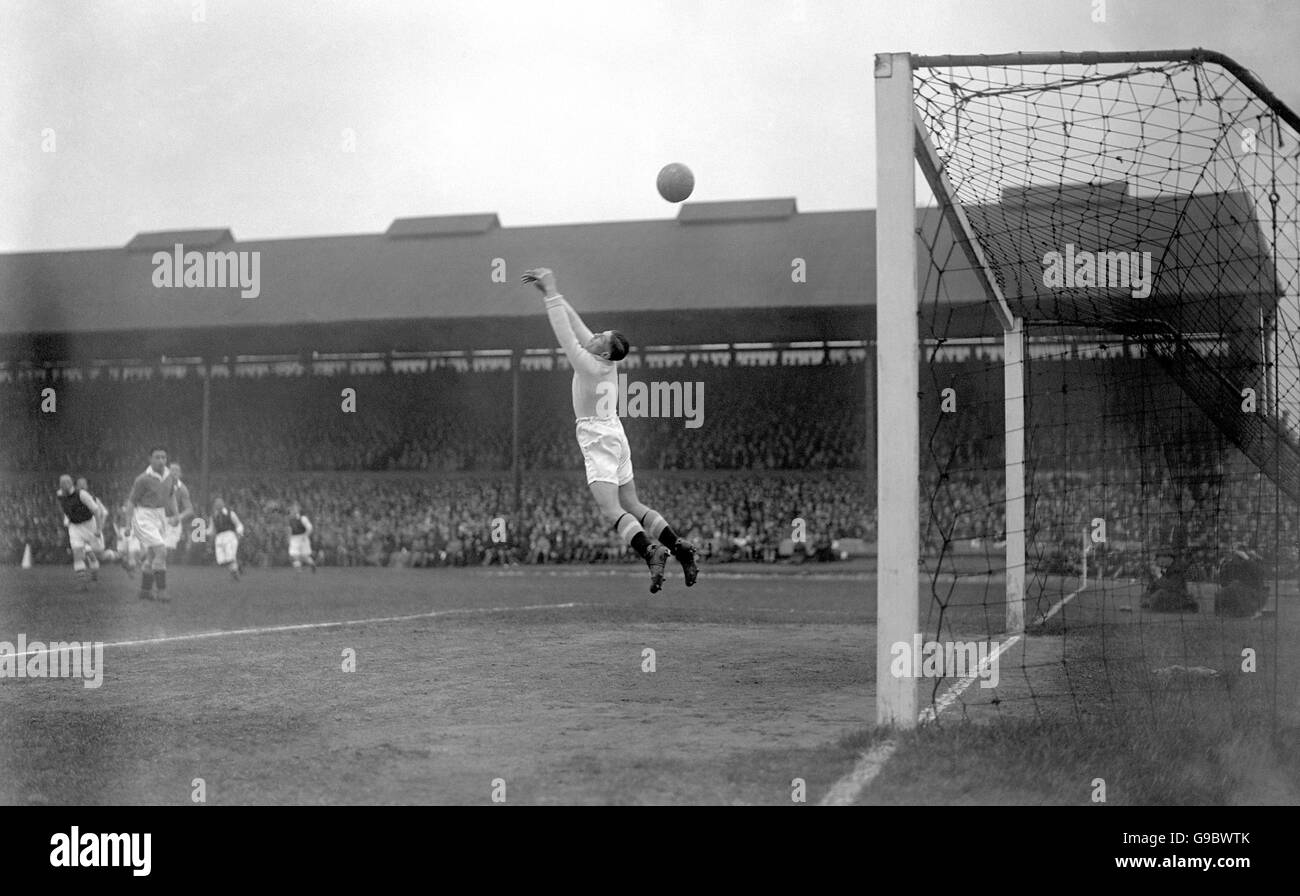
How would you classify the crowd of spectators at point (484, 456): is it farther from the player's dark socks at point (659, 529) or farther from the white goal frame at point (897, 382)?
the white goal frame at point (897, 382)

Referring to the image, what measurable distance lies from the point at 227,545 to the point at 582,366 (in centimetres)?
1529

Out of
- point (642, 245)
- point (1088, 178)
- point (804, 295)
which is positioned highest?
point (642, 245)

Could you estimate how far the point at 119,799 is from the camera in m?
4.94

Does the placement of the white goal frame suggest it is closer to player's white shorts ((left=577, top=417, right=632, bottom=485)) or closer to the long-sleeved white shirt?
the long-sleeved white shirt

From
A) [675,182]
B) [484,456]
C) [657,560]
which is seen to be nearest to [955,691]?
[657,560]

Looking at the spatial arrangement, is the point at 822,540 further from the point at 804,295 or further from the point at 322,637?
the point at 322,637

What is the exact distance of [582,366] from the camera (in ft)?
26.4

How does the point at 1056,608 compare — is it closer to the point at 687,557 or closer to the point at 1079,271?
the point at 1079,271

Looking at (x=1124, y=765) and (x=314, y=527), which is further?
(x=314, y=527)

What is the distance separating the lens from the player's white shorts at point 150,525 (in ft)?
51.8

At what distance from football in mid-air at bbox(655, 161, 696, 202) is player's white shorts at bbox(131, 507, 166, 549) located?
9675 mm
